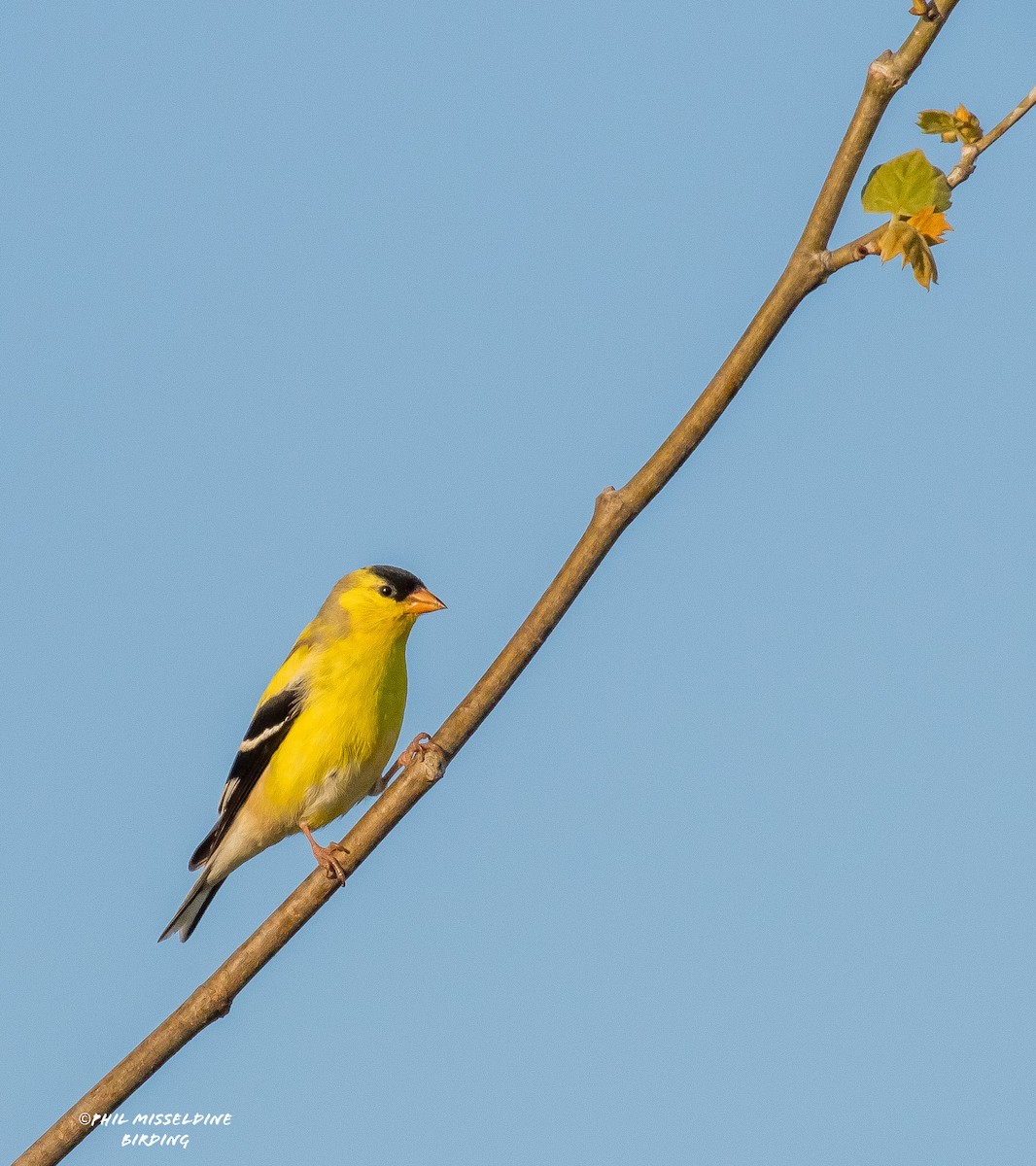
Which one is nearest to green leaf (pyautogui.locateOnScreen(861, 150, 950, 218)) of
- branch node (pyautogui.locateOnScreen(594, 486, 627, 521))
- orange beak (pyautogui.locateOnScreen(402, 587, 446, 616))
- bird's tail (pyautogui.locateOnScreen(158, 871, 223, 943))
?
branch node (pyautogui.locateOnScreen(594, 486, 627, 521))

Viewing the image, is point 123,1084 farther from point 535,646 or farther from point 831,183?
point 831,183

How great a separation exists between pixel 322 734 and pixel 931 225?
4.87 m

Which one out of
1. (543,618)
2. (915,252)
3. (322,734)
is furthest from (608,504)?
(322,734)

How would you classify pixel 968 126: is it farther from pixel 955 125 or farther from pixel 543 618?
pixel 543 618

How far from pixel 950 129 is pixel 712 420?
67 cm

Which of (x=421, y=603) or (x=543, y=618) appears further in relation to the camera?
(x=421, y=603)

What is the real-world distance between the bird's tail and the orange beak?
5.40ft

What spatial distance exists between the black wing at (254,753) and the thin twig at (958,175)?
4.95 meters

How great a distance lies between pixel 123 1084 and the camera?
9.88 feet

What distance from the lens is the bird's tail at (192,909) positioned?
7180mm

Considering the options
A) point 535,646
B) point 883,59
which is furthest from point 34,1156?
point 883,59

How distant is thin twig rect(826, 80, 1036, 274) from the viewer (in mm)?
2271

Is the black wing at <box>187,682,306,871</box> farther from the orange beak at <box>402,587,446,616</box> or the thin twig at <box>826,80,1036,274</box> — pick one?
the thin twig at <box>826,80,1036,274</box>

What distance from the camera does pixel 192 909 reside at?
7.24 m
